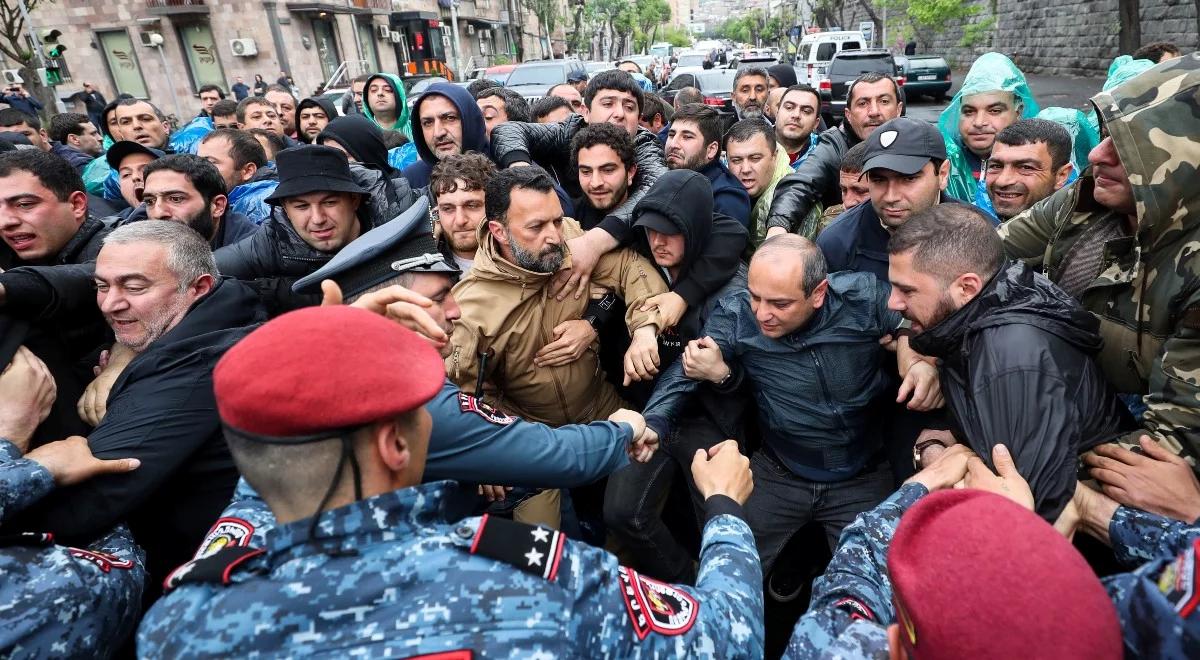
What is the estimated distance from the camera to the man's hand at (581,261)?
3014 millimetres

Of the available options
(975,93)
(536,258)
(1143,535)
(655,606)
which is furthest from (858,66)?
(655,606)

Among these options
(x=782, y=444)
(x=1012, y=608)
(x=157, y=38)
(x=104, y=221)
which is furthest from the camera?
(x=157, y=38)

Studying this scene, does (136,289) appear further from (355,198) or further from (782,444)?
(782,444)

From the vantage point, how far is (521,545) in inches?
48.1

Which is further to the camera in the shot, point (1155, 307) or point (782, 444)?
point (782, 444)

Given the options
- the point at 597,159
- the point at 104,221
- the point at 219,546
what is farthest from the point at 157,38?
the point at 219,546

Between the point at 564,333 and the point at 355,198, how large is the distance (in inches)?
64.9

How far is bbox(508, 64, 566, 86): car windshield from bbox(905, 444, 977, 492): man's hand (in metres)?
15.1

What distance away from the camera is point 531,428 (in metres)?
1.98

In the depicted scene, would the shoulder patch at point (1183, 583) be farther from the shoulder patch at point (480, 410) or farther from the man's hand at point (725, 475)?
the shoulder patch at point (480, 410)

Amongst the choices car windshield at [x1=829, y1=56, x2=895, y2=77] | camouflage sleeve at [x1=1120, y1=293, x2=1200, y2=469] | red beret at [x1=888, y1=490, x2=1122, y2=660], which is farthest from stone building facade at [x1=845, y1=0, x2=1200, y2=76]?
red beret at [x1=888, y1=490, x2=1122, y2=660]

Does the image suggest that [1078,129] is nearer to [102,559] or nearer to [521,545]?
[521,545]

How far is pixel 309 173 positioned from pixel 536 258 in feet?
4.84

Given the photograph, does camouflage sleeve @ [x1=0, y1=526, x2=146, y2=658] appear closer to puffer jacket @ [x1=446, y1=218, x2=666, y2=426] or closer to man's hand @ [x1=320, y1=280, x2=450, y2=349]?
man's hand @ [x1=320, y1=280, x2=450, y2=349]
